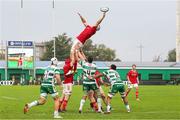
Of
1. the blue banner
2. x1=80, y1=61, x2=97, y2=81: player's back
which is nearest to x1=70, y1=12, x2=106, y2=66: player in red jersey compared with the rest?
x1=80, y1=61, x2=97, y2=81: player's back

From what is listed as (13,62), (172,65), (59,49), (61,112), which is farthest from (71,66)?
(59,49)

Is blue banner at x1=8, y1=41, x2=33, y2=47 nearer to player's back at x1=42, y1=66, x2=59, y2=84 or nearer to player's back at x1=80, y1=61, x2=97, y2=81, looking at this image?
player's back at x1=80, y1=61, x2=97, y2=81

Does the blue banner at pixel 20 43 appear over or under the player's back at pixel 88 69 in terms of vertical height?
over

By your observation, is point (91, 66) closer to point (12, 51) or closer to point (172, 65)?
point (12, 51)

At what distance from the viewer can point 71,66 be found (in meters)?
21.3

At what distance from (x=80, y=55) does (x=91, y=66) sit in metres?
0.70

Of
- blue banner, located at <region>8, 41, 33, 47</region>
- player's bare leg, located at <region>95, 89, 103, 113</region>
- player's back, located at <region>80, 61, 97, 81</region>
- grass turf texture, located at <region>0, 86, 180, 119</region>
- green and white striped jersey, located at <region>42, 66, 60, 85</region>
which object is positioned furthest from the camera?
blue banner, located at <region>8, 41, 33, 47</region>

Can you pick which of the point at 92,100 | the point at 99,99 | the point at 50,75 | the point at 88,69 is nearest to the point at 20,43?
the point at 92,100

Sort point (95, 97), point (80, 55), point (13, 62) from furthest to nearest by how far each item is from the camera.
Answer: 1. point (13, 62)
2. point (95, 97)
3. point (80, 55)

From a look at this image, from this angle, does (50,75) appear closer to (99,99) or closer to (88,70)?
(88,70)

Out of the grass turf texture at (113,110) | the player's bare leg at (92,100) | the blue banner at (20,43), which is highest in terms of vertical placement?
the blue banner at (20,43)

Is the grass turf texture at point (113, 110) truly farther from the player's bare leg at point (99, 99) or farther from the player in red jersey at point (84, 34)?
the player in red jersey at point (84, 34)

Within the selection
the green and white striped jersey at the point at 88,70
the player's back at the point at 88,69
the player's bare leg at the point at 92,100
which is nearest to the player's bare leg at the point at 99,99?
the player's bare leg at the point at 92,100

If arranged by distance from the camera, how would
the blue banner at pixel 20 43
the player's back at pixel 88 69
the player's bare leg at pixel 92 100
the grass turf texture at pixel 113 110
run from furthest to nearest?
the blue banner at pixel 20 43
the player's bare leg at pixel 92 100
the player's back at pixel 88 69
the grass turf texture at pixel 113 110
